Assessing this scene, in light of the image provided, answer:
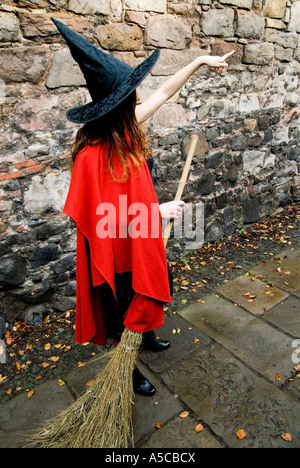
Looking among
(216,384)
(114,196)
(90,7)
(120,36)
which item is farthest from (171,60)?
(216,384)

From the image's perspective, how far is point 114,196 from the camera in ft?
5.89

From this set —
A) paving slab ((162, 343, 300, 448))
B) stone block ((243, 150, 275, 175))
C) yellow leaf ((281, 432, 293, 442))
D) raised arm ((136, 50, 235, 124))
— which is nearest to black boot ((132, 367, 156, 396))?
paving slab ((162, 343, 300, 448))

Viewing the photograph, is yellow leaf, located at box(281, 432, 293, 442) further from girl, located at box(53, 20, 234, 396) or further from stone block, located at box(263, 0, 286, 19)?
stone block, located at box(263, 0, 286, 19)

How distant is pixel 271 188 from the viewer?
5.02 metres

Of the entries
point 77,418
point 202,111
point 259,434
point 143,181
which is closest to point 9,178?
point 143,181

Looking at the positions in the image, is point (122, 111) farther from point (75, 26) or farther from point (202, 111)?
point (202, 111)

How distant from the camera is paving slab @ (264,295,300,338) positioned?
9.67 feet

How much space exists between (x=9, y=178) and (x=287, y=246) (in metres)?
3.44

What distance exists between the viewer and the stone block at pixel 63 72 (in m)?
2.72

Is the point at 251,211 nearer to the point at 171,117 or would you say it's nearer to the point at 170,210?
the point at 171,117

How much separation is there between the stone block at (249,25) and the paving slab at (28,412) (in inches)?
162

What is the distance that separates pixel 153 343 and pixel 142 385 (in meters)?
0.43

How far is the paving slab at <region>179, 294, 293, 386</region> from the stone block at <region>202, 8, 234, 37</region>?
2839 mm

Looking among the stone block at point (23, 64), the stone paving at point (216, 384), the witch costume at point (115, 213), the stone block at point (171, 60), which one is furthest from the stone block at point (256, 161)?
the witch costume at point (115, 213)
